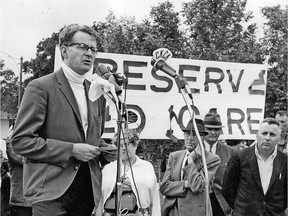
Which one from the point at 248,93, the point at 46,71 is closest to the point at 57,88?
the point at 248,93

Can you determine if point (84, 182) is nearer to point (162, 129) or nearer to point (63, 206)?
point (63, 206)

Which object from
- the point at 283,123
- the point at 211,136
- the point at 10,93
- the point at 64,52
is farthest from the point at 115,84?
the point at 10,93

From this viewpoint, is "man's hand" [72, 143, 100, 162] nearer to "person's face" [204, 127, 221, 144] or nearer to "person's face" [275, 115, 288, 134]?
"person's face" [204, 127, 221, 144]

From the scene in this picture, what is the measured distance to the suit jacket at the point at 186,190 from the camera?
4.97m

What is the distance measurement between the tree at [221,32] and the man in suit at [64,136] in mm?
16975

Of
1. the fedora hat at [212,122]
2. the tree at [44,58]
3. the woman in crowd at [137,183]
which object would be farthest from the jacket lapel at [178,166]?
the tree at [44,58]

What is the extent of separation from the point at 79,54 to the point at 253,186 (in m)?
2.50

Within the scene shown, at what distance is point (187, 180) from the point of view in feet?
16.6

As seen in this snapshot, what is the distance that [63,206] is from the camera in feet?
9.43

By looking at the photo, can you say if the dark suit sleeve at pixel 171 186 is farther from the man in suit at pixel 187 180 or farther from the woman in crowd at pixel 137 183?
the woman in crowd at pixel 137 183

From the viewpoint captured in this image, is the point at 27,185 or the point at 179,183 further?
the point at 179,183

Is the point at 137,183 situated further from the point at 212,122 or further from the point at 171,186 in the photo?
the point at 212,122

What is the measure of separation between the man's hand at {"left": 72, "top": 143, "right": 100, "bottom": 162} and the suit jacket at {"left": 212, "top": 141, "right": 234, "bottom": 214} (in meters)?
2.81

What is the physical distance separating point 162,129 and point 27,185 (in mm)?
3725
